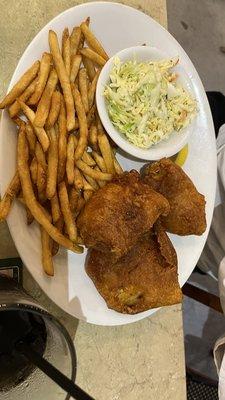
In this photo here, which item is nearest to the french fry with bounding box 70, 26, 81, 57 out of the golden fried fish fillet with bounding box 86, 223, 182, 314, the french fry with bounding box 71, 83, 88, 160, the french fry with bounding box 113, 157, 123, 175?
the french fry with bounding box 71, 83, 88, 160

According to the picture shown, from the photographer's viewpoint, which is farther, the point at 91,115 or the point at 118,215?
the point at 91,115

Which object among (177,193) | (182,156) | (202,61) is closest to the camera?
(177,193)

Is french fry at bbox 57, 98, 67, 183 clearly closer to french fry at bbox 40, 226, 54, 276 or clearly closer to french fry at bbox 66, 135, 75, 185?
french fry at bbox 66, 135, 75, 185

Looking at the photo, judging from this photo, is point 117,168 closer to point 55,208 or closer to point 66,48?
point 55,208

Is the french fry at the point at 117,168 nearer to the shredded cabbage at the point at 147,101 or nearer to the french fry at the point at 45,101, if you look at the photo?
the shredded cabbage at the point at 147,101

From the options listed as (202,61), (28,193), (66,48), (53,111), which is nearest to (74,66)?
(66,48)

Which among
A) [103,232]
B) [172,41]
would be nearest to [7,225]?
[103,232]

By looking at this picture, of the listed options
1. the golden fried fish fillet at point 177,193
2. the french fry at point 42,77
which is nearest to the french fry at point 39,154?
the french fry at point 42,77
